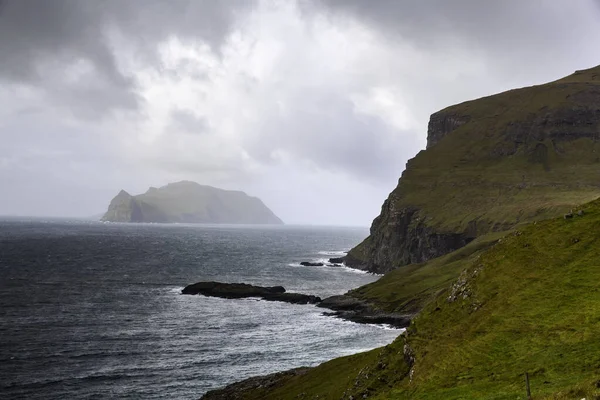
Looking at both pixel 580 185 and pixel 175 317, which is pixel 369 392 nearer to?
pixel 175 317

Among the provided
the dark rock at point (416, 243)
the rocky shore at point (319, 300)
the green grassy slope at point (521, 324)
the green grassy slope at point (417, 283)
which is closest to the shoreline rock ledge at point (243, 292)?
the rocky shore at point (319, 300)

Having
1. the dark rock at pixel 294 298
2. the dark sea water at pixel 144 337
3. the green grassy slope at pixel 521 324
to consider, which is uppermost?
the green grassy slope at pixel 521 324

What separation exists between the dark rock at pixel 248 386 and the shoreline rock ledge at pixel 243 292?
195 ft

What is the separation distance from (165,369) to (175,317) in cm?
3246

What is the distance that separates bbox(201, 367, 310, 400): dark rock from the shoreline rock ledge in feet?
195

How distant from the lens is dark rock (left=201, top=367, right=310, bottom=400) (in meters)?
56.1

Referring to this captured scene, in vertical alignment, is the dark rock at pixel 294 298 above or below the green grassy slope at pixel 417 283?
below

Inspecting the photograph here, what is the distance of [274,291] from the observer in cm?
13162

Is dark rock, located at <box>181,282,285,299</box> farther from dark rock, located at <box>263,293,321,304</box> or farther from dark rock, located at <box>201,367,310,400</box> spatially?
dark rock, located at <box>201,367,310,400</box>

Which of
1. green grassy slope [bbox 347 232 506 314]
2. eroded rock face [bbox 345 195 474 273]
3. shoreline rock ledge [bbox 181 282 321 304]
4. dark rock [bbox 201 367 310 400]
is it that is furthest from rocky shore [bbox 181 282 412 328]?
eroded rock face [bbox 345 195 474 273]

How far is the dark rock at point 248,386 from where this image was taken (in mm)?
56078

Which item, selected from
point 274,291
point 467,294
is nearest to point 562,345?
point 467,294

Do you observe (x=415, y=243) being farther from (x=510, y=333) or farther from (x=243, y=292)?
(x=510, y=333)

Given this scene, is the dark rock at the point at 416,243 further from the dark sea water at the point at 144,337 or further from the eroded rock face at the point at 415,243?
the dark sea water at the point at 144,337
